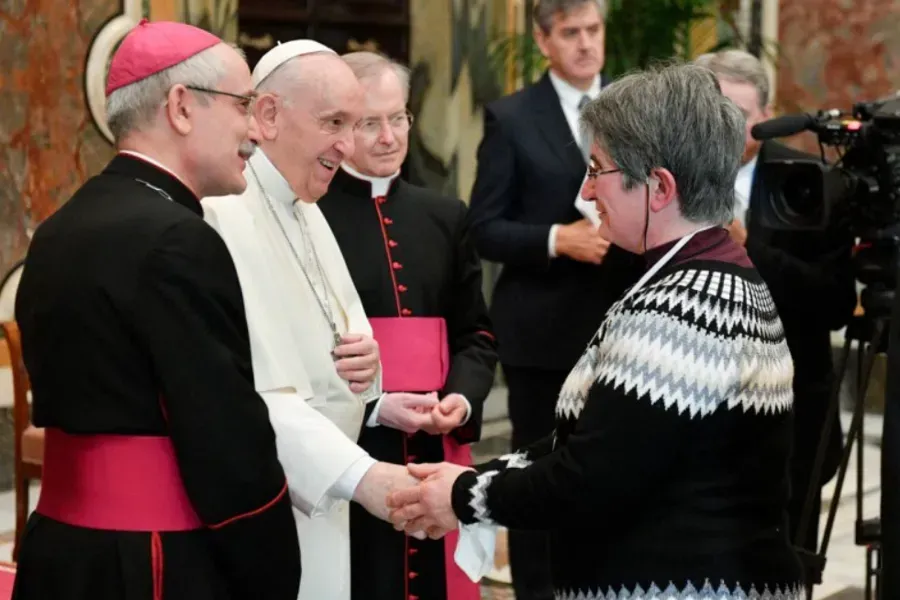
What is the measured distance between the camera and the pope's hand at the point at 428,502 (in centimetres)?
234

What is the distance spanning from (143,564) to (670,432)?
32.2 inches

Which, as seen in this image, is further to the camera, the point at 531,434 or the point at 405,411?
the point at 531,434

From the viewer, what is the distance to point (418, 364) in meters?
3.20

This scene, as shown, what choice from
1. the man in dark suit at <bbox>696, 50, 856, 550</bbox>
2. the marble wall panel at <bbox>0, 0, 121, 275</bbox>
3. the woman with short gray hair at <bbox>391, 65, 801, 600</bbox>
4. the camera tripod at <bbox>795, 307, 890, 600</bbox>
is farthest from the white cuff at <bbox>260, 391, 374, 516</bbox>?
the marble wall panel at <bbox>0, 0, 121, 275</bbox>

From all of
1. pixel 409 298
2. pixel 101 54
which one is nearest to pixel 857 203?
pixel 409 298

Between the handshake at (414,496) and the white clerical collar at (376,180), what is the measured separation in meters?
0.90

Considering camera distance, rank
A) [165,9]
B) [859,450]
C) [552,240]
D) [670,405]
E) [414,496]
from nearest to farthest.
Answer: [670,405] → [414,496] → [859,450] → [552,240] → [165,9]

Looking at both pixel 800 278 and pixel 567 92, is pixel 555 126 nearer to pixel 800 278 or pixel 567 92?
pixel 567 92

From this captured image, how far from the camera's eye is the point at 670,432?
2.06m

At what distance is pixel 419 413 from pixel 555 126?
1.35 m

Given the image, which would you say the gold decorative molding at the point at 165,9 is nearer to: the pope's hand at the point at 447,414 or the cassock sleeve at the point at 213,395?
the pope's hand at the point at 447,414

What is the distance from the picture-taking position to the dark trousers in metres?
4.07

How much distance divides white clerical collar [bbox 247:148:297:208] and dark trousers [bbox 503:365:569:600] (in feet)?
4.78

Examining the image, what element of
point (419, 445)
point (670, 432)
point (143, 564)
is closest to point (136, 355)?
point (143, 564)
